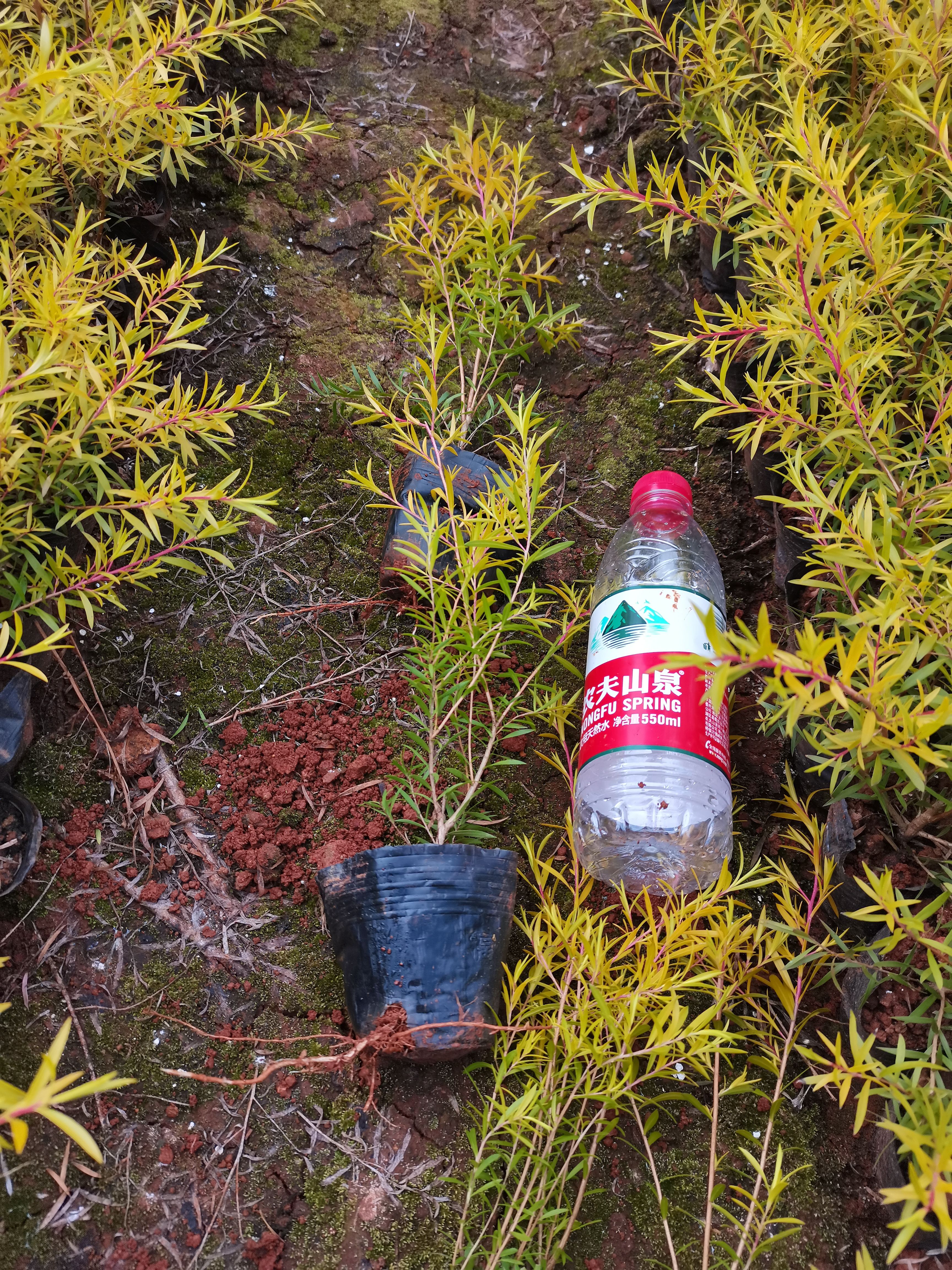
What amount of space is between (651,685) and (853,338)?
76 cm

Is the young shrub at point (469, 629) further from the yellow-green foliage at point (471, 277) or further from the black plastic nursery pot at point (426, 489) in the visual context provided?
the yellow-green foliage at point (471, 277)

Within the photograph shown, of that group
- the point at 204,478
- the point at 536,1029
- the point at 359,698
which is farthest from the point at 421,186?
the point at 536,1029

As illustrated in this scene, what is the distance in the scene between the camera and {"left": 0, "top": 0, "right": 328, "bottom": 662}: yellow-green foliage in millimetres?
1456

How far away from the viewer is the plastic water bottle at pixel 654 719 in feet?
5.61

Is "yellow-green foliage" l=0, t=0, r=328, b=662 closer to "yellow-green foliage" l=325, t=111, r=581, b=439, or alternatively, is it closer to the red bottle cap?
"yellow-green foliage" l=325, t=111, r=581, b=439

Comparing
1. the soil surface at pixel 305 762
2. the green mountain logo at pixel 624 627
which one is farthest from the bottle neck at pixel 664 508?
the green mountain logo at pixel 624 627

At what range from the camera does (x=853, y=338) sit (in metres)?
1.65

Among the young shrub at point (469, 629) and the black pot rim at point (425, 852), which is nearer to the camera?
the black pot rim at point (425, 852)

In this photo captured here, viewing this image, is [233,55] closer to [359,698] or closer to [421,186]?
[421,186]

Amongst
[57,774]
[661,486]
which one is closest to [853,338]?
[661,486]

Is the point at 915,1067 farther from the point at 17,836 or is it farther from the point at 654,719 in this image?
the point at 17,836

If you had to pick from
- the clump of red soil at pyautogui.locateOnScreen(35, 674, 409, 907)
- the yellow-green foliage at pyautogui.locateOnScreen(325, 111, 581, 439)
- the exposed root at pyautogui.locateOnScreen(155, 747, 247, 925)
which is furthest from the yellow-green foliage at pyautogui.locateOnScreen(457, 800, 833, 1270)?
the yellow-green foliage at pyautogui.locateOnScreen(325, 111, 581, 439)

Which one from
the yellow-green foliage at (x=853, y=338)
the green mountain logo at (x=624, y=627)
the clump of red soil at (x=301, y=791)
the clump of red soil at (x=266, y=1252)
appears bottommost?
the clump of red soil at (x=266, y=1252)

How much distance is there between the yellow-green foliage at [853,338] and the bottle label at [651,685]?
0.15 metres
